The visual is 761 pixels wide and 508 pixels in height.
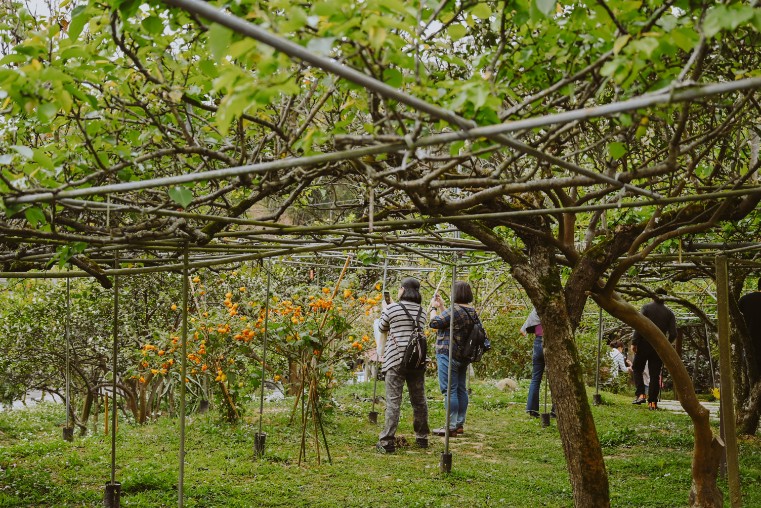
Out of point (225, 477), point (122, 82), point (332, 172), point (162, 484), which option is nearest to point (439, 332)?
point (225, 477)

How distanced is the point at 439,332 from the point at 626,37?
19.7 feet

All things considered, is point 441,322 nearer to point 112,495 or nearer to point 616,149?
point 112,495

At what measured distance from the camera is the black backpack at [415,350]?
6.91 metres

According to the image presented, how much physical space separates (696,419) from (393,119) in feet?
11.7

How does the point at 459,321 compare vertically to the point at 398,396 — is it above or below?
above

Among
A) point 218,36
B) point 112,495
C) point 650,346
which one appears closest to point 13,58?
point 218,36

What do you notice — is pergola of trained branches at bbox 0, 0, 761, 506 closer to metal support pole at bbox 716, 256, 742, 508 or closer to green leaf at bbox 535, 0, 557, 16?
green leaf at bbox 535, 0, 557, 16

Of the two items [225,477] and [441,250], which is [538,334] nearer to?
[441,250]

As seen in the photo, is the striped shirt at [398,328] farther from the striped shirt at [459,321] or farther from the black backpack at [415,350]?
the striped shirt at [459,321]

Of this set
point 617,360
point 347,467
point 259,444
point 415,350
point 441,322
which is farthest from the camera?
point 617,360

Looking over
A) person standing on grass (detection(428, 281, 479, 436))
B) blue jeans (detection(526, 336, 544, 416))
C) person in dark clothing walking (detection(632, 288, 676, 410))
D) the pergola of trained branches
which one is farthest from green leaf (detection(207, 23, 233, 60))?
person in dark clothing walking (detection(632, 288, 676, 410))

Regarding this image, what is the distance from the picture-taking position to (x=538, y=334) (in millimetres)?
8711

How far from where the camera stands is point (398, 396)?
6973mm

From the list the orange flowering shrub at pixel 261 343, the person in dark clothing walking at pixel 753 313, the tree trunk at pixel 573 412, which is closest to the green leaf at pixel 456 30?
the tree trunk at pixel 573 412
